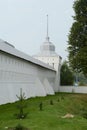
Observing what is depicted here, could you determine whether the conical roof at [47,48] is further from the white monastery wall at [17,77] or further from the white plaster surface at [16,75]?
the white plaster surface at [16,75]

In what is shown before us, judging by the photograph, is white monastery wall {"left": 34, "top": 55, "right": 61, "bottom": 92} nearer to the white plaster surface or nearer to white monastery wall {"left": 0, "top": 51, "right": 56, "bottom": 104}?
white monastery wall {"left": 0, "top": 51, "right": 56, "bottom": 104}

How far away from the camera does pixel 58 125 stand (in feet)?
41.2

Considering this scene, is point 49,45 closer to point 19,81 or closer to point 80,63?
point 80,63

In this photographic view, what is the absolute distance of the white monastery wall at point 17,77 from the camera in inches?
936

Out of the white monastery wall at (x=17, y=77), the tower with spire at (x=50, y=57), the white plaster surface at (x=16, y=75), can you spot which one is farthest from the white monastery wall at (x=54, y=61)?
the white plaster surface at (x=16, y=75)

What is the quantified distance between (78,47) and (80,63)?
2304mm

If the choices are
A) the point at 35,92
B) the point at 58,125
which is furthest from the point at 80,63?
the point at 58,125

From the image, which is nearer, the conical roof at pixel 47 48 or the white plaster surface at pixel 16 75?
the white plaster surface at pixel 16 75

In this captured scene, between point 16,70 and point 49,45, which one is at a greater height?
point 49,45

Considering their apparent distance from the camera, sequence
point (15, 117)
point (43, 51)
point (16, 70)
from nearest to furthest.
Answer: point (15, 117) → point (16, 70) → point (43, 51)

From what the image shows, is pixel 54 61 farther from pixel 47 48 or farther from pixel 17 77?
pixel 17 77

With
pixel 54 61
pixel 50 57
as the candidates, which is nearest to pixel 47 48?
pixel 50 57

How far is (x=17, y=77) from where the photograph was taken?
28812 millimetres

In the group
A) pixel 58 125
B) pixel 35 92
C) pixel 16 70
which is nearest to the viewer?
pixel 58 125
